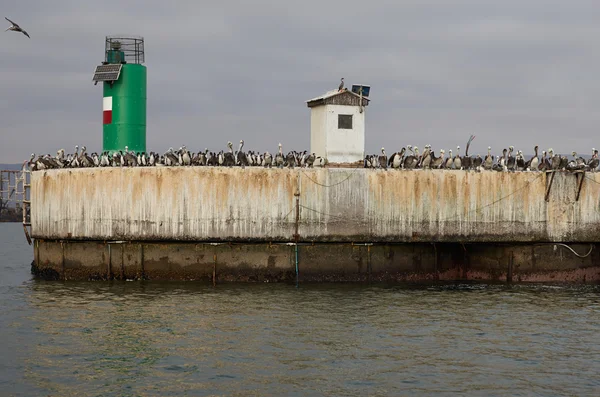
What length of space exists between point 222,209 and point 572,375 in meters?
19.3

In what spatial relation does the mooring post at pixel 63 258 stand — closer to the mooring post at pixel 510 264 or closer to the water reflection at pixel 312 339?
the water reflection at pixel 312 339

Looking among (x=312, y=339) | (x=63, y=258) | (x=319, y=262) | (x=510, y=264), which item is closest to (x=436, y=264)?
(x=510, y=264)

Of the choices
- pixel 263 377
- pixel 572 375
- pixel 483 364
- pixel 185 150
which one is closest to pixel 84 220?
pixel 185 150

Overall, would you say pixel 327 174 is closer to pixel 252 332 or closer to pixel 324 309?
pixel 324 309

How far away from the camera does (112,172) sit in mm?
40406

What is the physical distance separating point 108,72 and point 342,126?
49.0 ft

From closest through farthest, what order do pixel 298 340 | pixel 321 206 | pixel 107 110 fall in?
pixel 298 340 → pixel 321 206 → pixel 107 110

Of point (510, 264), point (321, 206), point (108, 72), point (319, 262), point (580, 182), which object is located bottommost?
point (510, 264)

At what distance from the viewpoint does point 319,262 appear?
129 ft

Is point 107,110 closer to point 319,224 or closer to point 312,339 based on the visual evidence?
point 319,224

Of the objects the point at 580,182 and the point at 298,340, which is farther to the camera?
the point at 580,182

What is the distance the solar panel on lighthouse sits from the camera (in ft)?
161

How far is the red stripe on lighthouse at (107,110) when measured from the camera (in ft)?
163

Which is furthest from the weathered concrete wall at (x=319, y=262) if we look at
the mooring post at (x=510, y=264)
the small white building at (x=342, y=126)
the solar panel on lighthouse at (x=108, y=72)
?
the solar panel on lighthouse at (x=108, y=72)
